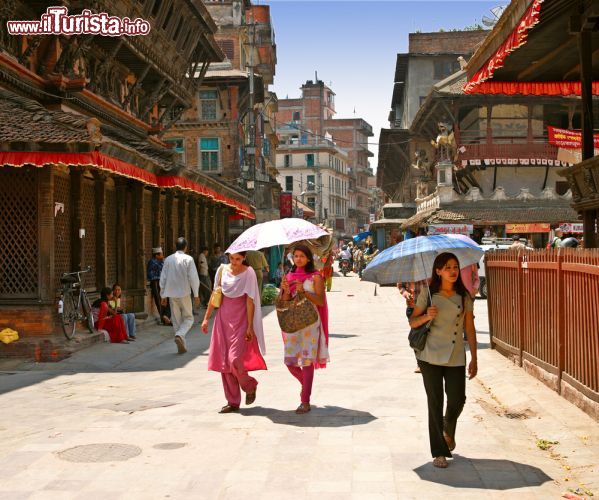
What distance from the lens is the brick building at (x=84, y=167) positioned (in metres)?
12.6

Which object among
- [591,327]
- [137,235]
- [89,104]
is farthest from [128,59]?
[591,327]

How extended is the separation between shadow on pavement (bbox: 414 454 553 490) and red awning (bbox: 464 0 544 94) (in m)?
4.39

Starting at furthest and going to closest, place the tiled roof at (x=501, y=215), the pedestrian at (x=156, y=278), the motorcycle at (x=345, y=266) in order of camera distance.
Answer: the motorcycle at (x=345, y=266), the tiled roof at (x=501, y=215), the pedestrian at (x=156, y=278)

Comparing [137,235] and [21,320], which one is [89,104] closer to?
[137,235]

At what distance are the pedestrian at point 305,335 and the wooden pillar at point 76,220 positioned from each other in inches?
279

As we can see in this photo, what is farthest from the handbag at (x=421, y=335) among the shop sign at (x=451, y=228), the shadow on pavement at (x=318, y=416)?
the shop sign at (x=451, y=228)

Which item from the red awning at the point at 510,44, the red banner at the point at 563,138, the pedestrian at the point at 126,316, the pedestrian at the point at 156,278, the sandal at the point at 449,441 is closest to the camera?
the sandal at the point at 449,441

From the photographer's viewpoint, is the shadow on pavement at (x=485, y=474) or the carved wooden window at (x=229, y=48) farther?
the carved wooden window at (x=229, y=48)

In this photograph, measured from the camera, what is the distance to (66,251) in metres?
14.4

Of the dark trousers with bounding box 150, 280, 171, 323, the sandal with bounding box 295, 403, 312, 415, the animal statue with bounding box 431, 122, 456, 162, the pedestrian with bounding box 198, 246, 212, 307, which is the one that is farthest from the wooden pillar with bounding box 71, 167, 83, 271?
the animal statue with bounding box 431, 122, 456, 162

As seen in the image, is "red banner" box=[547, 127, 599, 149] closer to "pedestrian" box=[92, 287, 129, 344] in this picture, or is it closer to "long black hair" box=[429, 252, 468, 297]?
"pedestrian" box=[92, 287, 129, 344]

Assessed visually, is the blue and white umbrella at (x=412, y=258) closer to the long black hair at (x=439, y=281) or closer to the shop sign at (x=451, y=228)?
the long black hair at (x=439, y=281)

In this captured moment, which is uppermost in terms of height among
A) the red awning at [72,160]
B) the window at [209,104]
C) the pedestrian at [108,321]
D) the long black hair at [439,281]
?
the window at [209,104]

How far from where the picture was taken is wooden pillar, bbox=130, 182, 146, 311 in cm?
1895
